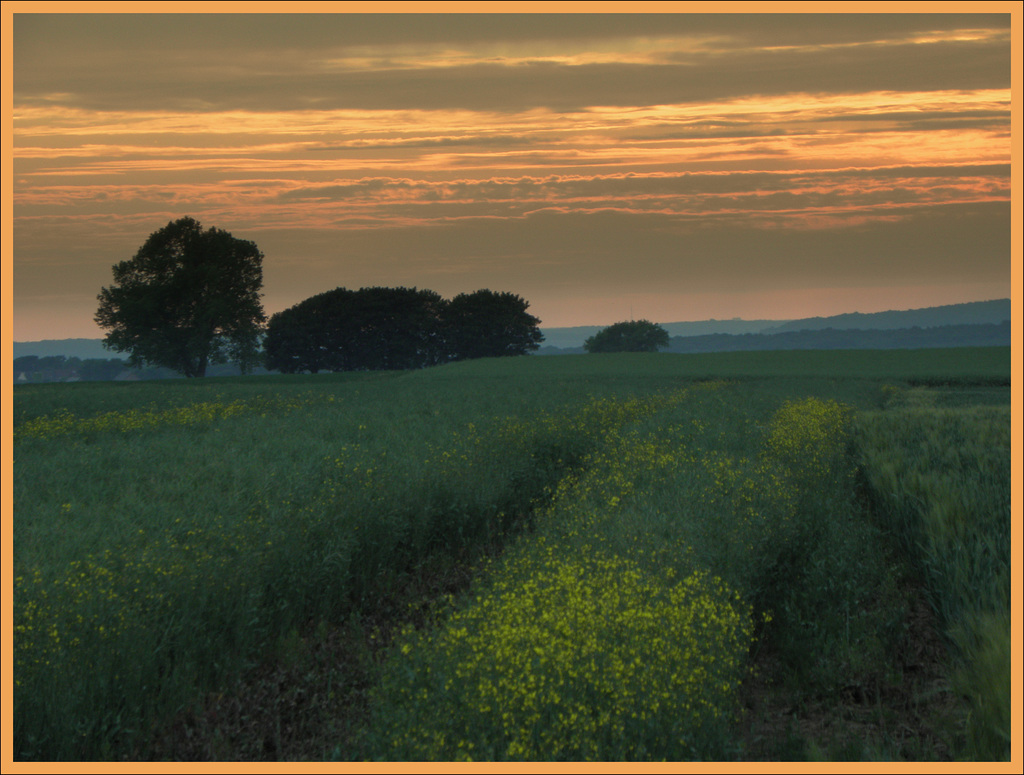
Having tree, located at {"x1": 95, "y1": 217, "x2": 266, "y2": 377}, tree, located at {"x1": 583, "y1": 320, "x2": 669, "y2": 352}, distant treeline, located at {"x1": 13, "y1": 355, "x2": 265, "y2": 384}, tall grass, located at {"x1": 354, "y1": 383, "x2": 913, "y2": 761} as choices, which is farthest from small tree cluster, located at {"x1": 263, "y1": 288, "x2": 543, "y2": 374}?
tall grass, located at {"x1": 354, "y1": 383, "x2": 913, "y2": 761}

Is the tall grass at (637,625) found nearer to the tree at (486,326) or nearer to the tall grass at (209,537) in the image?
the tall grass at (209,537)

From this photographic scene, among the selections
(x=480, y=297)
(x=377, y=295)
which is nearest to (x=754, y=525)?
(x=377, y=295)

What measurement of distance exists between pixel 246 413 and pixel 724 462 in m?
16.3

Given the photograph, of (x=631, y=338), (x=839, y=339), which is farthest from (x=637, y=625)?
(x=839, y=339)

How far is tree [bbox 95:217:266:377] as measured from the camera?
56.8m

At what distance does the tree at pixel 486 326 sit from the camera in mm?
87625

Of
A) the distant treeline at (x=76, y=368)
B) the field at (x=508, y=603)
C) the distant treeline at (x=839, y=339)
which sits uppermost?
the distant treeline at (x=839, y=339)

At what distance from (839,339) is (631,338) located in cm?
8692

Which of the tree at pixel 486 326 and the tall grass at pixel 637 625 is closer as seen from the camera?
the tall grass at pixel 637 625

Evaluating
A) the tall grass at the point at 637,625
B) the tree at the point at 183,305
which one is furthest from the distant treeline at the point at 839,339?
the tall grass at the point at 637,625

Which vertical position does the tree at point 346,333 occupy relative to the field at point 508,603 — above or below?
above

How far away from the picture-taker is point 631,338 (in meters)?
126

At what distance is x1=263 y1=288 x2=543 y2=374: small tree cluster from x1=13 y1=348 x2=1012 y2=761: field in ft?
224

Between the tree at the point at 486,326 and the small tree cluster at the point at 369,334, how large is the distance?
0.12m
